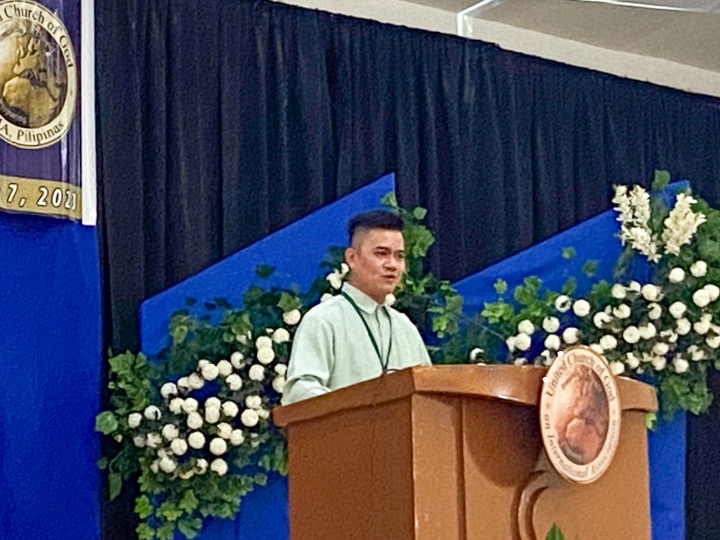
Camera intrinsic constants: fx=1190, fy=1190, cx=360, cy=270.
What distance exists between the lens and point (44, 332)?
3584mm

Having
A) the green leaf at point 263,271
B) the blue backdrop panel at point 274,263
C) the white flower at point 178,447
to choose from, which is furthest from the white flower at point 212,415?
the green leaf at point 263,271

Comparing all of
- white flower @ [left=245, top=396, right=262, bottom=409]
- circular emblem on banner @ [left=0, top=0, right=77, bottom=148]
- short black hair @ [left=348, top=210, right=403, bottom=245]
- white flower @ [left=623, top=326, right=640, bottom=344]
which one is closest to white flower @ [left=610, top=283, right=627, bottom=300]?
white flower @ [left=623, top=326, right=640, bottom=344]

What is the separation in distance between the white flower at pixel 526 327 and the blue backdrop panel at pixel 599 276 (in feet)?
1.13

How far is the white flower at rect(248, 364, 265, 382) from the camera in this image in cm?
356

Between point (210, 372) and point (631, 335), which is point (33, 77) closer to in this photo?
point (210, 372)

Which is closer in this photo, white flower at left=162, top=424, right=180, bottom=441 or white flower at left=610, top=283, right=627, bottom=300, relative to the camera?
white flower at left=162, top=424, right=180, bottom=441

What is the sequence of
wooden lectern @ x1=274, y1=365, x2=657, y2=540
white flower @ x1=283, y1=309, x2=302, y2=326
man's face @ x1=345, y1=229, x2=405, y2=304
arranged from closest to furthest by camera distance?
wooden lectern @ x1=274, y1=365, x2=657, y2=540, man's face @ x1=345, y1=229, x2=405, y2=304, white flower @ x1=283, y1=309, x2=302, y2=326

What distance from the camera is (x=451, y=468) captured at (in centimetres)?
150

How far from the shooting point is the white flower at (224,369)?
11.7 ft

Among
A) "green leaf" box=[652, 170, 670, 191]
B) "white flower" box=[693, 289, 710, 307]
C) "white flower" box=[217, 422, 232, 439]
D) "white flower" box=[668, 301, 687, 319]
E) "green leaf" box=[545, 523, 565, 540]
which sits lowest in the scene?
"green leaf" box=[545, 523, 565, 540]

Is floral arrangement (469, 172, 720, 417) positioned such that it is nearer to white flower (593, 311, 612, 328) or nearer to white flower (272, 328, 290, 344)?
white flower (593, 311, 612, 328)

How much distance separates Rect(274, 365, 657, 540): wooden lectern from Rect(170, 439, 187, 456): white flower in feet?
5.94

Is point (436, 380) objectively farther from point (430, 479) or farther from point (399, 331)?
point (399, 331)

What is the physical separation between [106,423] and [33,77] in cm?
108
